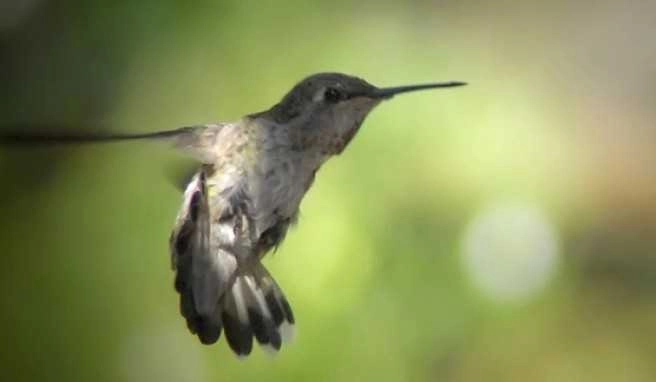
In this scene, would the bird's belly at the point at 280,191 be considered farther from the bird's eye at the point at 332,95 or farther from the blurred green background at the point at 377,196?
the blurred green background at the point at 377,196

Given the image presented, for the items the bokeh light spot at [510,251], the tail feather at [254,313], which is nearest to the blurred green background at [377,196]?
the bokeh light spot at [510,251]

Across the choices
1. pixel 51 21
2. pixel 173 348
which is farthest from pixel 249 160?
pixel 51 21

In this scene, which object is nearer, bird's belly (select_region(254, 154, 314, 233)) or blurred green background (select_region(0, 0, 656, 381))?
bird's belly (select_region(254, 154, 314, 233))

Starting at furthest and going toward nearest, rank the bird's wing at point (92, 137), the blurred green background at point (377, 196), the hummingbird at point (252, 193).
Answer: the blurred green background at point (377, 196) → the hummingbird at point (252, 193) → the bird's wing at point (92, 137)

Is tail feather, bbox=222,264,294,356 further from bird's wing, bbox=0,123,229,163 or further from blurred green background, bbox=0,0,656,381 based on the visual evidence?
blurred green background, bbox=0,0,656,381

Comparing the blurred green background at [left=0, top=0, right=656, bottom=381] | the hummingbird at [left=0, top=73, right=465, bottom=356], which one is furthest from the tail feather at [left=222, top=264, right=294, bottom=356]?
the blurred green background at [left=0, top=0, right=656, bottom=381]

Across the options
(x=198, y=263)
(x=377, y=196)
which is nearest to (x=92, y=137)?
(x=198, y=263)

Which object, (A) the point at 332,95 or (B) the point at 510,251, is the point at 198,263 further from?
(B) the point at 510,251
